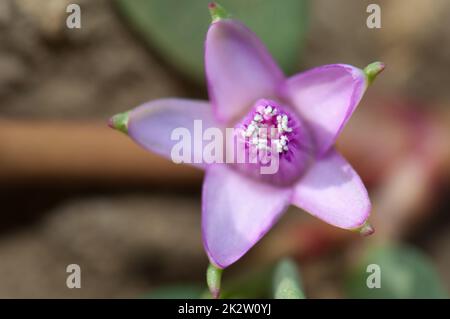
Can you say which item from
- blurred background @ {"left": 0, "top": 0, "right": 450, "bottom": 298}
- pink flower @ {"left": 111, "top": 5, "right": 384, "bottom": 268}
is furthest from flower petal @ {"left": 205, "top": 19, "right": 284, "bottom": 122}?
blurred background @ {"left": 0, "top": 0, "right": 450, "bottom": 298}

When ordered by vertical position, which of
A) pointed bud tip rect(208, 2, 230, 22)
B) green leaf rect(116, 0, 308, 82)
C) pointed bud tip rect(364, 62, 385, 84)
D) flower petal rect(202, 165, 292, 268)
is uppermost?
green leaf rect(116, 0, 308, 82)

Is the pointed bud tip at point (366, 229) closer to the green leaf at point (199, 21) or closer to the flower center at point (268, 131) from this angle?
the flower center at point (268, 131)

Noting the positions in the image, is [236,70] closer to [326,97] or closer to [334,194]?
[326,97]

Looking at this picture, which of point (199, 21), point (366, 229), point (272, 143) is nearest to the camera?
point (366, 229)

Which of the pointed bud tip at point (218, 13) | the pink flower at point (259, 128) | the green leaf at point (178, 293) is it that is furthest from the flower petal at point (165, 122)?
the green leaf at point (178, 293)

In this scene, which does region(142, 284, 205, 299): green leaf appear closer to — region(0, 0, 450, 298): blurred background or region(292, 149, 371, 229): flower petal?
region(0, 0, 450, 298): blurred background

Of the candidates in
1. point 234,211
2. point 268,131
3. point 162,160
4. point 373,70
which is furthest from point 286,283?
point 162,160
